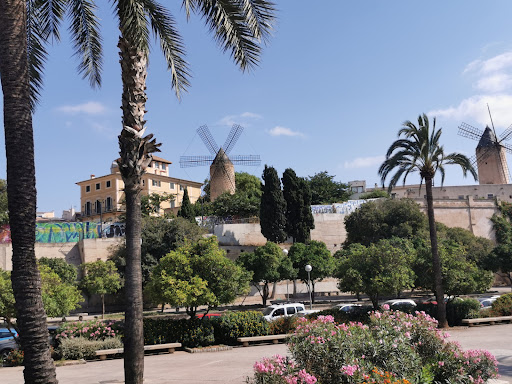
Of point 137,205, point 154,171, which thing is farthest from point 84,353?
point 154,171

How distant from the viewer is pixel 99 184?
80688 millimetres

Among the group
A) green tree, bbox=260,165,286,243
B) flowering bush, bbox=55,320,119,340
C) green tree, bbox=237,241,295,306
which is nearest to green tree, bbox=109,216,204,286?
green tree, bbox=237,241,295,306

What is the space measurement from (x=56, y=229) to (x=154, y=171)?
→ 38204mm

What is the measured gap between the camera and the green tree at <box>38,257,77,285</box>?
40312 mm

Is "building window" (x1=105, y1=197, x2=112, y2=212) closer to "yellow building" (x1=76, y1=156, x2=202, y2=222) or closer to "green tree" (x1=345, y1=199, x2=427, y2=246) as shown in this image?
"yellow building" (x1=76, y1=156, x2=202, y2=222)

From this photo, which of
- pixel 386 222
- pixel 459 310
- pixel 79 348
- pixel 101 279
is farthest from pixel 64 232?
pixel 459 310

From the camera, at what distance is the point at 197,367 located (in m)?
13.4

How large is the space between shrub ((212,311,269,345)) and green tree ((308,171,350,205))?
193 feet

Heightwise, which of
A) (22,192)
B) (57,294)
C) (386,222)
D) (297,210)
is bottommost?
(57,294)

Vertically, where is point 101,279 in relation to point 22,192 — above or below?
below

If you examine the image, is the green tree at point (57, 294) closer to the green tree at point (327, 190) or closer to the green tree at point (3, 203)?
the green tree at point (3, 203)

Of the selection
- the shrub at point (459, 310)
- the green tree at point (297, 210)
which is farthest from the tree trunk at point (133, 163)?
the green tree at point (297, 210)

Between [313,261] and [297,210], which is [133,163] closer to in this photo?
[313,261]

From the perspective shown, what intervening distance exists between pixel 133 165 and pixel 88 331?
31.2 feet
